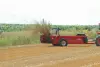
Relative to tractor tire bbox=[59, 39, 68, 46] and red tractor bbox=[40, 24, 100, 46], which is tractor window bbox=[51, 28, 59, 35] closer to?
red tractor bbox=[40, 24, 100, 46]

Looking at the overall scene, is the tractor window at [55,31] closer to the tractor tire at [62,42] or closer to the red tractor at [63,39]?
the red tractor at [63,39]

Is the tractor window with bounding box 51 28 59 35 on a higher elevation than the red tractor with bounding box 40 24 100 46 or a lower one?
higher

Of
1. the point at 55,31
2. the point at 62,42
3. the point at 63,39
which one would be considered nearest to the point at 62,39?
the point at 63,39

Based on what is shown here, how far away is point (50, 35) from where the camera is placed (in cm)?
3559

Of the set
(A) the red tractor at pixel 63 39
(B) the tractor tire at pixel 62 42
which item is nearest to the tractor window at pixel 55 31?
(A) the red tractor at pixel 63 39

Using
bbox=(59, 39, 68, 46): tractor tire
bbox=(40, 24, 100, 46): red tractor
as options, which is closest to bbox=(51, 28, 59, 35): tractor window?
bbox=(40, 24, 100, 46): red tractor

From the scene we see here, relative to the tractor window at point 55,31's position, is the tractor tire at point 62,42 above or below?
below

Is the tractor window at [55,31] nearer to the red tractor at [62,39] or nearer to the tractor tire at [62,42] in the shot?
the red tractor at [62,39]

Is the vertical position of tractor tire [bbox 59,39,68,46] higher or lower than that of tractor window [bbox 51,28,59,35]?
lower

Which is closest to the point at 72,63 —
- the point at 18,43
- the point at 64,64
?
the point at 64,64

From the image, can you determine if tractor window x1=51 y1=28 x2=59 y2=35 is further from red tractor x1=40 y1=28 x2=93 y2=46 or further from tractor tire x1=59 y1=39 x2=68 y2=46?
tractor tire x1=59 y1=39 x2=68 y2=46

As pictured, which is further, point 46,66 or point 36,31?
point 36,31

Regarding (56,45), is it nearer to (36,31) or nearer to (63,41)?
(63,41)

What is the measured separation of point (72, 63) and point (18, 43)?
2067 cm
